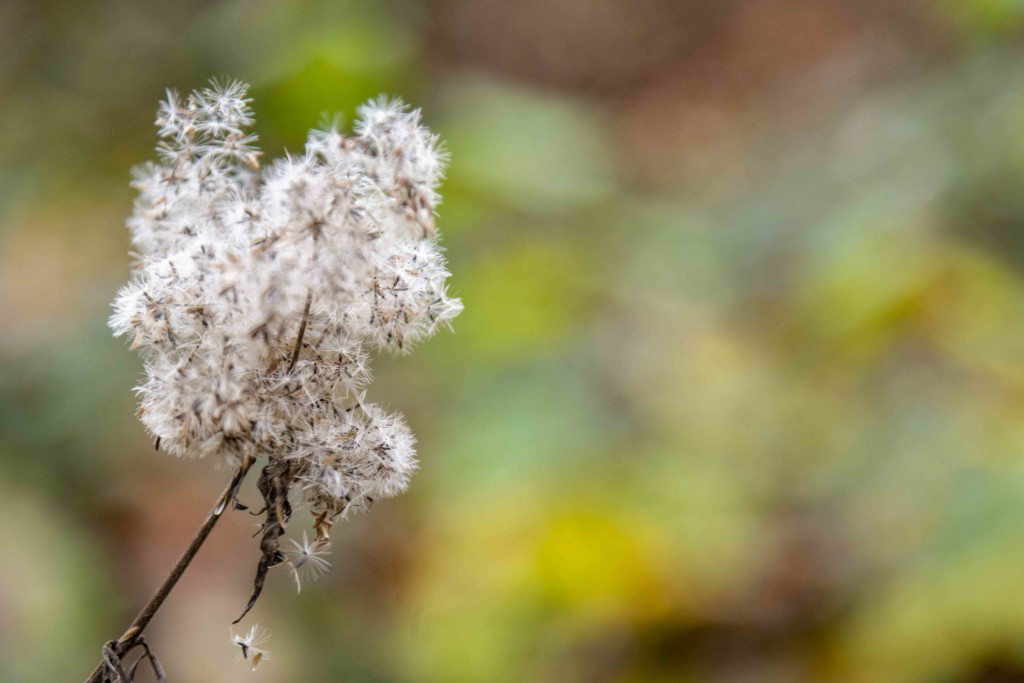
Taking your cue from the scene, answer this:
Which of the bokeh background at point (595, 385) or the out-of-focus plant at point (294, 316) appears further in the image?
the bokeh background at point (595, 385)

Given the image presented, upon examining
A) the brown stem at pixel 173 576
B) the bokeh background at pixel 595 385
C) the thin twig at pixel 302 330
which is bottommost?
the brown stem at pixel 173 576

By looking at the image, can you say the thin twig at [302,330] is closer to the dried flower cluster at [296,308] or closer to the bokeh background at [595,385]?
the dried flower cluster at [296,308]

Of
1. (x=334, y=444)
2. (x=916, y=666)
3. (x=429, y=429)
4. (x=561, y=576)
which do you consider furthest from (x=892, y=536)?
(x=334, y=444)

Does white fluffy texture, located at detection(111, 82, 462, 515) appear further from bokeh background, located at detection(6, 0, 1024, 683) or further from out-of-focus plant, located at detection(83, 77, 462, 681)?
bokeh background, located at detection(6, 0, 1024, 683)

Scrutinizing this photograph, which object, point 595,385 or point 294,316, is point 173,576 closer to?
point 294,316

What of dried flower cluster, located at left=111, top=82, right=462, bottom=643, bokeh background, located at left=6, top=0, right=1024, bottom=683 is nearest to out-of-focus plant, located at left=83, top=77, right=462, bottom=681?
dried flower cluster, located at left=111, top=82, right=462, bottom=643

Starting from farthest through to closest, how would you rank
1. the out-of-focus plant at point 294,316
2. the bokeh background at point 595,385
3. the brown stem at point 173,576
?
the bokeh background at point 595,385
the out-of-focus plant at point 294,316
the brown stem at point 173,576

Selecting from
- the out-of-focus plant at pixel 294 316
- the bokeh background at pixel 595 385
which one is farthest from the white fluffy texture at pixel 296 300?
the bokeh background at pixel 595 385
